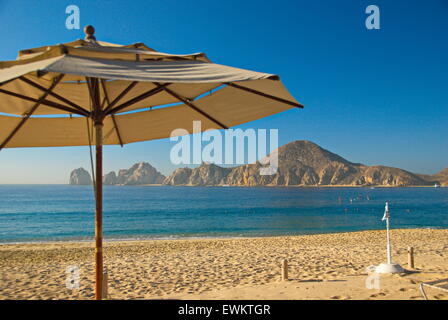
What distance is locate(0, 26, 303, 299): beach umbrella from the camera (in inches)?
95.9

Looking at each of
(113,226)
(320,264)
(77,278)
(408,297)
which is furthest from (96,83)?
(113,226)

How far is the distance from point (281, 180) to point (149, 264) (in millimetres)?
193366

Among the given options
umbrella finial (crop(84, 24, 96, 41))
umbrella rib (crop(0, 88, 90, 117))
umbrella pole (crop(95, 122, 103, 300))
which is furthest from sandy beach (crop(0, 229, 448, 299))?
umbrella finial (crop(84, 24, 96, 41))

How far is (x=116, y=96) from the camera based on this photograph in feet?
13.7

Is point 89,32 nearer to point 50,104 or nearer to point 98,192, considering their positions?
point 50,104

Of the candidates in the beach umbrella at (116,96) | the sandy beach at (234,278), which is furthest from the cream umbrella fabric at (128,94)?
the sandy beach at (234,278)

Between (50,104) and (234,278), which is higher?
(50,104)

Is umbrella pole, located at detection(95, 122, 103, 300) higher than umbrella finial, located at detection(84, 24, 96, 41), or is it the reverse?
umbrella finial, located at detection(84, 24, 96, 41)

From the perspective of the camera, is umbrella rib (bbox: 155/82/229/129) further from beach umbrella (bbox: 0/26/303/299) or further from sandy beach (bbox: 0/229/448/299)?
sandy beach (bbox: 0/229/448/299)

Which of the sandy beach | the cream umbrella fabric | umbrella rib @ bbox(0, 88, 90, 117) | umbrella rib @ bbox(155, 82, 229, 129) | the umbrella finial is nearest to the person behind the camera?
the cream umbrella fabric

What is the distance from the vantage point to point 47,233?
2738cm

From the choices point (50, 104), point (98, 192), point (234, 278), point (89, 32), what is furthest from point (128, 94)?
point (234, 278)

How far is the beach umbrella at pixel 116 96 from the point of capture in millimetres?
2436

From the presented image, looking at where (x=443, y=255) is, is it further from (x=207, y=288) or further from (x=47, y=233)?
(x=47, y=233)
